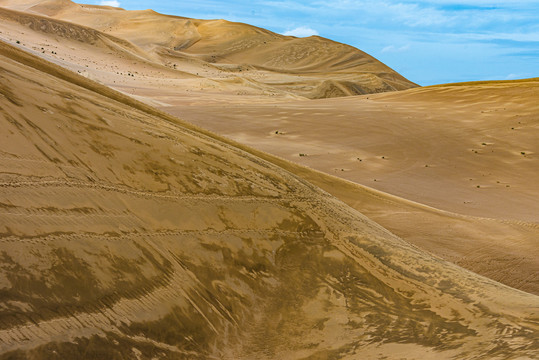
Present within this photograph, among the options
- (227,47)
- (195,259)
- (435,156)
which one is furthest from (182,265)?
(227,47)

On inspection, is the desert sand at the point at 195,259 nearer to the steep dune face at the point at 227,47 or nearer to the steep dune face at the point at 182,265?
the steep dune face at the point at 182,265

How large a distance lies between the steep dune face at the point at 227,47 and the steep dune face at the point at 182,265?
40.7m

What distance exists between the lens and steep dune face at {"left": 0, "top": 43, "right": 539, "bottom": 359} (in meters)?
2.86

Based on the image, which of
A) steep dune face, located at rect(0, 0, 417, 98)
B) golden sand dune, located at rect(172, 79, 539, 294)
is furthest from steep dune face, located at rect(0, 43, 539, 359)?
steep dune face, located at rect(0, 0, 417, 98)

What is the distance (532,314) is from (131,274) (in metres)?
2.71

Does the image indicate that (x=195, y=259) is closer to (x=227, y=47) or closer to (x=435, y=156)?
(x=435, y=156)

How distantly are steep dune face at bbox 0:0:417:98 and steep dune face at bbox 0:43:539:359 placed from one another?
133ft

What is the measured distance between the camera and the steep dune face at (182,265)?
9.37 feet

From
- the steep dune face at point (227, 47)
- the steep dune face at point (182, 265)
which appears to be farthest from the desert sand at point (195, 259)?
the steep dune face at point (227, 47)

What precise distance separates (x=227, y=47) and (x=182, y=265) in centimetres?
5782

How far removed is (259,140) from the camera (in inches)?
617

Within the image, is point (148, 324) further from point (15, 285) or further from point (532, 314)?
point (532, 314)

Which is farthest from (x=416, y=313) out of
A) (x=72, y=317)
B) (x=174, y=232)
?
(x=72, y=317)

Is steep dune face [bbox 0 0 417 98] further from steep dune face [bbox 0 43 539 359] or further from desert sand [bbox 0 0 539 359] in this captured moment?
steep dune face [bbox 0 43 539 359]
